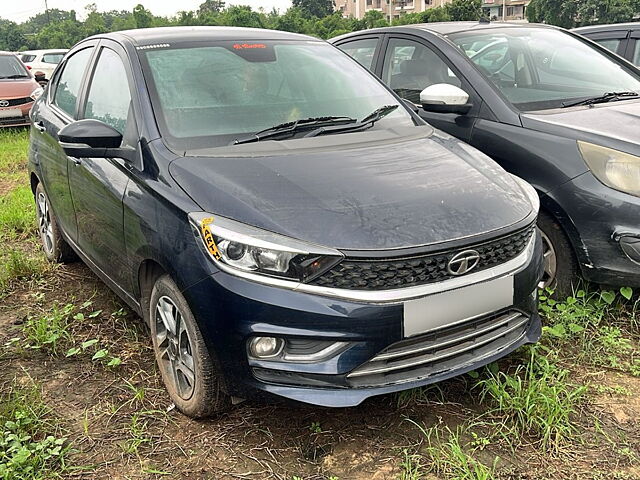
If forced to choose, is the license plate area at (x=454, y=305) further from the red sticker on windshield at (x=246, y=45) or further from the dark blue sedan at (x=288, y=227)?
the red sticker on windshield at (x=246, y=45)

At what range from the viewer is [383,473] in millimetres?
2193

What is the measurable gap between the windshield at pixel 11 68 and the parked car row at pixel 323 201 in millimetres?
7610

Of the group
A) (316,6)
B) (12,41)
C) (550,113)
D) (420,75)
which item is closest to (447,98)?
(550,113)

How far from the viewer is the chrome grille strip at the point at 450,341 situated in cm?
215

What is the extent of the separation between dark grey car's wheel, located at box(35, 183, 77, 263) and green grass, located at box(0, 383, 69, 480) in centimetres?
169

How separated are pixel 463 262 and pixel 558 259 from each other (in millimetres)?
1288

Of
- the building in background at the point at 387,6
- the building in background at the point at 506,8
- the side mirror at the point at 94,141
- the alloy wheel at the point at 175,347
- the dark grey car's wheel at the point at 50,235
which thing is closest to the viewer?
the alloy wheel at the point at 175,347

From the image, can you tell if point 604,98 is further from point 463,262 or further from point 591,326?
point 463,262

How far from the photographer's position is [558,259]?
3.26m

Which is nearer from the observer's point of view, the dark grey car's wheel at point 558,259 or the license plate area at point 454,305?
the license plate area at point 454,305

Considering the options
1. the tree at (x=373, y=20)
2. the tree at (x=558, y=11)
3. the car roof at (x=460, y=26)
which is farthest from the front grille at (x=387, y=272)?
the tree at (x=558, y=11)

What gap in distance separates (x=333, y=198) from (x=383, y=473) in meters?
0.99

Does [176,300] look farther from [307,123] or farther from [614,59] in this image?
[614,59]

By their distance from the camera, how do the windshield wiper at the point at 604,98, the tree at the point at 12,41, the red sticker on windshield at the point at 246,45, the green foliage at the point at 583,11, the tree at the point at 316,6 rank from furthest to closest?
the tree at the point at 316,6 → the tree at the point at 12,41 → the green foliage at the point at 583,11 → the windshield wiper at the point at 604,98 → the red sticker on windshield at the point at 246,45
